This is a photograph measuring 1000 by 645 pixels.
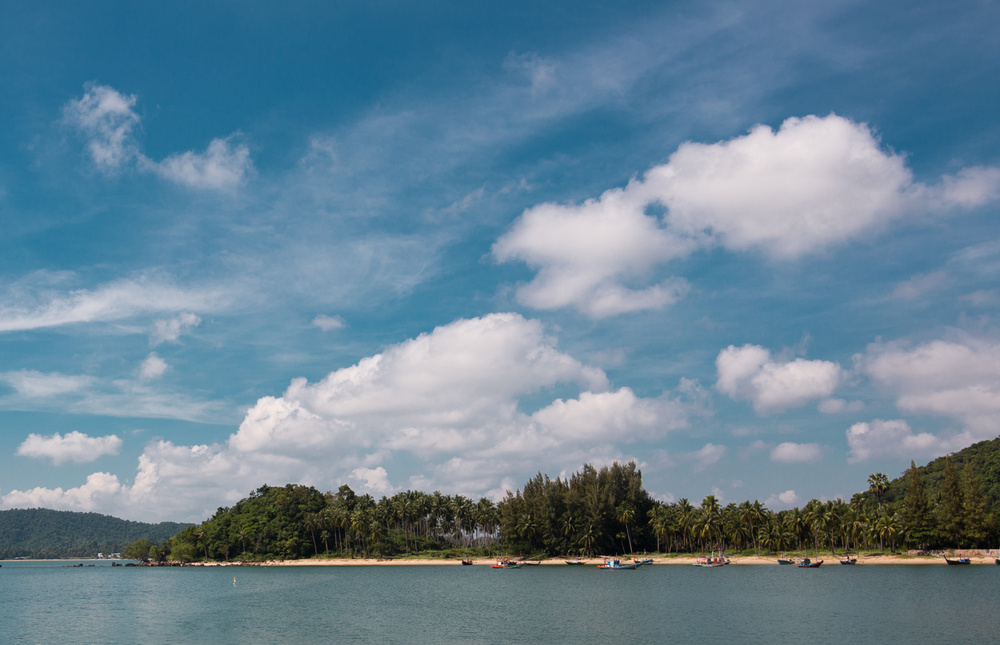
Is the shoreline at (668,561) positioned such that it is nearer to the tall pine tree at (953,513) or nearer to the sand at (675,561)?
the sand at (675,561)

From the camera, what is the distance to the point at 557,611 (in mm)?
71688

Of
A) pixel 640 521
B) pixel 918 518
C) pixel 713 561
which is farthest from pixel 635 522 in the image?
pixel 918 518

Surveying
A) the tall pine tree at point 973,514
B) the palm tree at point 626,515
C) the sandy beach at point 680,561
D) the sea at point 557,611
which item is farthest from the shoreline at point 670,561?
the sea at point 557,611

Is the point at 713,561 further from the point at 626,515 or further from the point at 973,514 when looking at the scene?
the point at 973,514

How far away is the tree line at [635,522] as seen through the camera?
128125mm

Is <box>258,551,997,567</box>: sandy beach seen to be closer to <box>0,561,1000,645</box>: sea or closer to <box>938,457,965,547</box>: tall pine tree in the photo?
<box>938,457,965,547</box>: tall pine tree

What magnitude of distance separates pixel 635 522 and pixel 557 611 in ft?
314

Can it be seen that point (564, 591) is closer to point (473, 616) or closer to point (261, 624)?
point (473, 616)

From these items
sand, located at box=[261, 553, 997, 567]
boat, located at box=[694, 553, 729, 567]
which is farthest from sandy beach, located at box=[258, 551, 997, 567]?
Result: boat, located at box=[694, 553, 729, 567]

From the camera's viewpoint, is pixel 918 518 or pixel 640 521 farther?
pixel 640 521

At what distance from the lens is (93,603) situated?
94.1 meters

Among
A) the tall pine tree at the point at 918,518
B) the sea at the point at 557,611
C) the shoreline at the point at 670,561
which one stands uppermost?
the tall pine tree at the point at 918,518

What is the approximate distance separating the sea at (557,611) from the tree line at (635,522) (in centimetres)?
1665

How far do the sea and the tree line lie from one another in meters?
16.7
